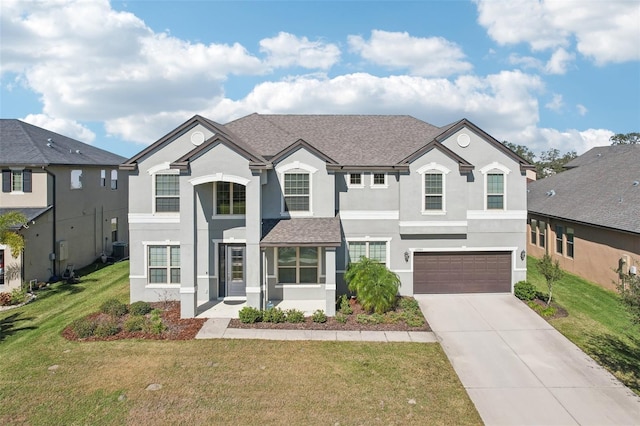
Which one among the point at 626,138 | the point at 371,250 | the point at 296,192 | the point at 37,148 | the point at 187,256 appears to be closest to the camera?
the point at 187,256

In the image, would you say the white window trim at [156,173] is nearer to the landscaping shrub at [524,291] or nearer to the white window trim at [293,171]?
the white window trim at [293,171]

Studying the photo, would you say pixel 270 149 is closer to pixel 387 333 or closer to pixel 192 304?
pixel 192 304

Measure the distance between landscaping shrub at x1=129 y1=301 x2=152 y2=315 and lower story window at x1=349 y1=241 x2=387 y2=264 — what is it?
878 centimetres

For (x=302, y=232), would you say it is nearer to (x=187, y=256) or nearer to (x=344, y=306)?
(x=344, y=306)

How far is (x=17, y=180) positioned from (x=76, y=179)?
10.5 ft

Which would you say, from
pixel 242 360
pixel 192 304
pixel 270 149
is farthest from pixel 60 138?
pixel 242 360

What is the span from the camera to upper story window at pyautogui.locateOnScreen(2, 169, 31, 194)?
20219mm

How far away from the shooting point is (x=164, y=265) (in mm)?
16938

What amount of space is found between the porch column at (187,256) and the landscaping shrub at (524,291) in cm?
1345

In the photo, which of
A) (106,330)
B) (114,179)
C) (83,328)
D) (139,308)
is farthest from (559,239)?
(114,179)

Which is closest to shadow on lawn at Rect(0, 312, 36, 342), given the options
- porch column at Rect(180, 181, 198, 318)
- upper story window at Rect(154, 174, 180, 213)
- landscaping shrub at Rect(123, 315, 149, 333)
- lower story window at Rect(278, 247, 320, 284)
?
landscaping shrub at Rect(123, 315, 149, 333)

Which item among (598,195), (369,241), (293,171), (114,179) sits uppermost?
(114,179)

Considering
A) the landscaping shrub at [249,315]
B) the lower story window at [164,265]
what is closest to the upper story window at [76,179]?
the lower story window at [164,265]

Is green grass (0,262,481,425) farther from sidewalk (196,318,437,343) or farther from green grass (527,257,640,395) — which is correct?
green grass (527,257,640,395)
